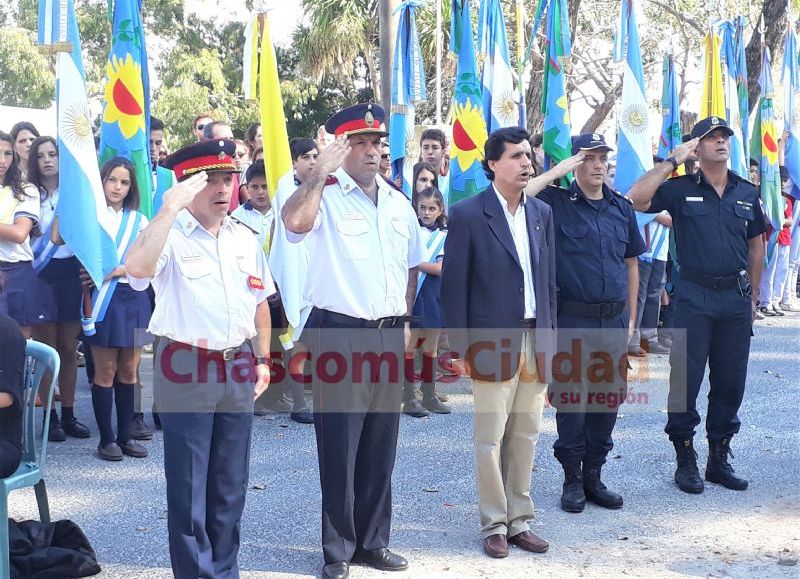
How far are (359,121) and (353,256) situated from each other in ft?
2.12

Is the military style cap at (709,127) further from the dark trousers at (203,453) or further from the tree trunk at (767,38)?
the tree trunk at (767,38)

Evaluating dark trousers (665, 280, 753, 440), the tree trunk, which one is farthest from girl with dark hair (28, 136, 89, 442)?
the tree trunk

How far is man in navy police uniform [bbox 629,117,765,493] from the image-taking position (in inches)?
230

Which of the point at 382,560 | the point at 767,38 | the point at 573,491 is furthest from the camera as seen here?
the point at 767,38

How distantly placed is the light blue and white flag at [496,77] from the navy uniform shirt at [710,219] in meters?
3.96

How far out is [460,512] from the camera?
17.9 ft

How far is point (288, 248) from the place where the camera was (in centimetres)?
722

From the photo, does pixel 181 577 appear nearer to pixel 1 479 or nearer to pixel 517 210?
pixel 1 479

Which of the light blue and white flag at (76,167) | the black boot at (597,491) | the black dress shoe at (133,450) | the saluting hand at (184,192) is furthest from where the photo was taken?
the black dress shoe at (133,450)

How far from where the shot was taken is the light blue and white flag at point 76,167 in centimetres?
619

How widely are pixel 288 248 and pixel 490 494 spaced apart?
3.00 m

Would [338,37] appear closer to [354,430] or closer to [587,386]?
[587,386]

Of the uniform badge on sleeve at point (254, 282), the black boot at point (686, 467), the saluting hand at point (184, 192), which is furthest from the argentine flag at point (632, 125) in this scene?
the saluting hand at point (184, 192)

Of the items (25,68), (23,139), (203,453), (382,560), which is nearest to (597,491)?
(382,560)
